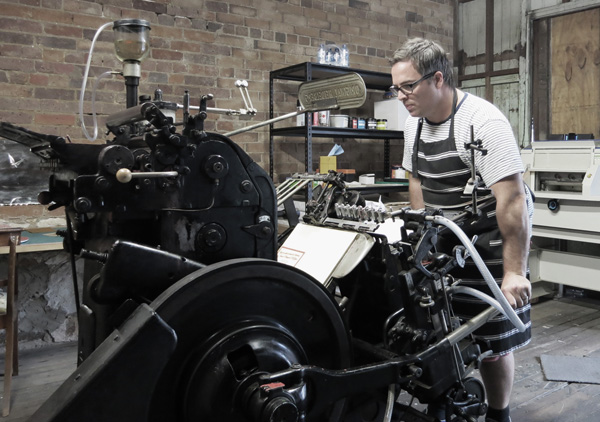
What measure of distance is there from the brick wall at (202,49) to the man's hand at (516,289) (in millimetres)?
2649

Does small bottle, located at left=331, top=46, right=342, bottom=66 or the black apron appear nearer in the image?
the black apron

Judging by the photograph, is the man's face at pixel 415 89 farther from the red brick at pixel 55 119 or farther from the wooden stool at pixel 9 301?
the red brick at pixel 55 119

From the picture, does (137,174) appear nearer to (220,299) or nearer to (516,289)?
(220,299)

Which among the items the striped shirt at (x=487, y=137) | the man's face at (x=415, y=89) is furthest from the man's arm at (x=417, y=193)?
the man's face at (x=415, y=89)

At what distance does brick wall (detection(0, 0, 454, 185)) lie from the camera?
323 cm

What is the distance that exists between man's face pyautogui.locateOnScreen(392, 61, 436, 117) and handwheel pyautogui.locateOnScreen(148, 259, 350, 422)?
972 mm

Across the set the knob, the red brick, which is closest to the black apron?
the knob

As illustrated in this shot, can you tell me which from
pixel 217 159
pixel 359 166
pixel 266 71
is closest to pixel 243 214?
pixel 217 159

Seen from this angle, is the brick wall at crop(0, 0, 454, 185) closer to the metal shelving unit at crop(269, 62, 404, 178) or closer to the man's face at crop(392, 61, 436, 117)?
the metal shelving unit at crop(269, 62, 404, 178)

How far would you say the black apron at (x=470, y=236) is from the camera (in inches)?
73.9

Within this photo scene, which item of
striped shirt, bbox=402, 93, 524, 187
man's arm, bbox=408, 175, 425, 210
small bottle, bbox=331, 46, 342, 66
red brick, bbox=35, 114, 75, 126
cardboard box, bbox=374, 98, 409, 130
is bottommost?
man's arm, bbox=408, 175, 425, 210

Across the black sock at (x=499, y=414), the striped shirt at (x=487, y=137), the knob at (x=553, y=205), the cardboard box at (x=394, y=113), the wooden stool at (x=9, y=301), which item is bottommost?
the black sock at (x=499, y=414)

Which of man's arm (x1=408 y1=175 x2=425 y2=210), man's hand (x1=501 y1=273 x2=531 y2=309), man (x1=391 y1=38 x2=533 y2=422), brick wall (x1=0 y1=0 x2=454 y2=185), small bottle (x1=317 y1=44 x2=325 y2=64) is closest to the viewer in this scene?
man's hand (x1=501 y1=273 x2=531 y2=309)

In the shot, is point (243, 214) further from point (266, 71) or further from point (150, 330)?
point (266, 71)
